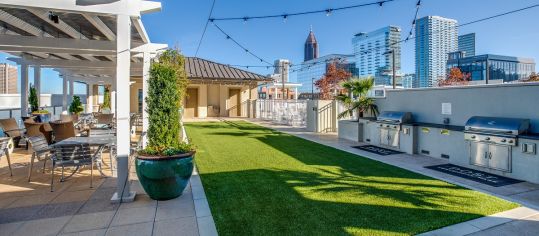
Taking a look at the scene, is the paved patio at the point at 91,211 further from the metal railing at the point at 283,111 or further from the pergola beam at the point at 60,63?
the metal railing at the point at 283,111

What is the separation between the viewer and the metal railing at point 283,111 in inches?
608

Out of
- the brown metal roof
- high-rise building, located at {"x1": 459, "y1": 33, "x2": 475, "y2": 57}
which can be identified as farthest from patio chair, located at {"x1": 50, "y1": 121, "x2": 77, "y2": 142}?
high-rise building, located at {"x1": 459, "y1": 33, "x2": 475, "y2": 57}

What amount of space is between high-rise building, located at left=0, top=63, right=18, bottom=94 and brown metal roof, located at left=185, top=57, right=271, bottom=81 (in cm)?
956

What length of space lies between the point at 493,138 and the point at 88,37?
9.85m

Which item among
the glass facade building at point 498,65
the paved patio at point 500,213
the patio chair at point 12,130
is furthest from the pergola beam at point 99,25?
the glass facade building at point 498,65

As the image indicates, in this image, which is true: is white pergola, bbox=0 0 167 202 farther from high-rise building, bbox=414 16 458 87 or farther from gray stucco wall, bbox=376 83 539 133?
high-rise building, bbox=414 16 458 87

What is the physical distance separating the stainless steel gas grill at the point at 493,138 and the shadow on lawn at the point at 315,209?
6.95 feet

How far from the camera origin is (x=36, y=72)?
1146 centimetres

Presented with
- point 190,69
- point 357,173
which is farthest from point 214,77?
point 357,173

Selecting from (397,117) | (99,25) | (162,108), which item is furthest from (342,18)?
(162,108)

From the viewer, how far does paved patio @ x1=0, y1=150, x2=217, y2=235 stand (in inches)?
126

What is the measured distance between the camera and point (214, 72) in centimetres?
1981

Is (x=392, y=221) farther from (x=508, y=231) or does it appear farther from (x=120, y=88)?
(x=120, y=88)

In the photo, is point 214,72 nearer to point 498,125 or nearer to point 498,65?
point 498,125
